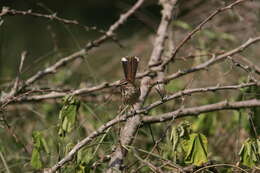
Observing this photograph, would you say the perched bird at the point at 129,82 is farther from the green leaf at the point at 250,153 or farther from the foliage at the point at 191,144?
the green leaf at the point at 250,153

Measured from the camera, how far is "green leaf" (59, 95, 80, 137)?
113cm

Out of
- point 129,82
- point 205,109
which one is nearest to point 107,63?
point 205,109

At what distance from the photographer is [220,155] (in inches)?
72.5

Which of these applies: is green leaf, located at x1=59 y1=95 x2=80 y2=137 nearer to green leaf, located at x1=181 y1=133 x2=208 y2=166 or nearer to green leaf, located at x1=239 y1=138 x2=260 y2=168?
green leaf, located at x1=181 y1=133 x2=208 y2=166

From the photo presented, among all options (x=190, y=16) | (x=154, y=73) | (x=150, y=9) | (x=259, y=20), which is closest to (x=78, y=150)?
(x=154, y=73)

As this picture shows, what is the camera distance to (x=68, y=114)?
1.13m

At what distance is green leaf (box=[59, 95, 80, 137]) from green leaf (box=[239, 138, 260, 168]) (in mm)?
399

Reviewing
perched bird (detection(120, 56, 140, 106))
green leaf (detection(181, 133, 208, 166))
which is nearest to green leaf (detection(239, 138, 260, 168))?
green leaf (detection(181, 133, 208, 166))

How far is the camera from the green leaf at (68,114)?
1.13 m

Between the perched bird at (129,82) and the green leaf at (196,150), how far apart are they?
161 mm

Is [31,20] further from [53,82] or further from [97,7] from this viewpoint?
[53,82]

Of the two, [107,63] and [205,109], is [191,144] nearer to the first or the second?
[205,109]

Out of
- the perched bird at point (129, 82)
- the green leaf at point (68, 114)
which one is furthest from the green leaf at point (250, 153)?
the green leaf at point (68, 114)

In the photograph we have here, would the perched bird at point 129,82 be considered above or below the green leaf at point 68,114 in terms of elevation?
above
